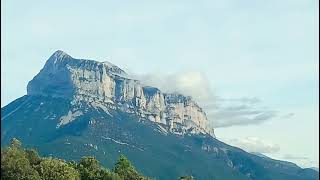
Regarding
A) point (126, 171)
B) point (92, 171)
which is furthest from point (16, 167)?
point (126, 171)

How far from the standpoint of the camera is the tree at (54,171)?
8862 centimetres

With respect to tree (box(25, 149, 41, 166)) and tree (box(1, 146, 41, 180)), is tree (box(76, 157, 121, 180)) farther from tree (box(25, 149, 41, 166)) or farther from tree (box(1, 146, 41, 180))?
tree (box(1, 146, 41, 180))

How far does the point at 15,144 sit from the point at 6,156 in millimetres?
14179

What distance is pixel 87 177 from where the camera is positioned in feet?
328

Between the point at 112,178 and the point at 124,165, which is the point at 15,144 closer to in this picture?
the point at 112,178

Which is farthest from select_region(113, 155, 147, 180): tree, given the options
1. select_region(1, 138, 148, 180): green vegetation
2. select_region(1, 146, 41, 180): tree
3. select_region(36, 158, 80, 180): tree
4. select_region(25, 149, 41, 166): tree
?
select_region(1, 146, 41, 180): tree

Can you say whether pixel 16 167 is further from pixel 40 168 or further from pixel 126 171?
pixel 126 171

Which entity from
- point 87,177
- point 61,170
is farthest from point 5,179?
point 87,177

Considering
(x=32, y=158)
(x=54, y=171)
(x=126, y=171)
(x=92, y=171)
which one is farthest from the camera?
(x=126, y=171)

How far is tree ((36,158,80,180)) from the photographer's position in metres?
88.6

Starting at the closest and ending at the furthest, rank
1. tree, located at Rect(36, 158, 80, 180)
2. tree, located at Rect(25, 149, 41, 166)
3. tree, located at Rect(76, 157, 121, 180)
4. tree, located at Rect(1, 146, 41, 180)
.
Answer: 1. tree, located at Rect(1, 146, 41, 180)
2. tree, located at Rect(36, 158, 80, 180)
3. tree, located at Rect(25, 149, 41, 166)
4. tree, located at Rect(76, 157, 121, 180)

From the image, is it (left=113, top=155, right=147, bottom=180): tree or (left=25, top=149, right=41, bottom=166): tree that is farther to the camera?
(left=113, top=155, right=147, bottom=180): tree

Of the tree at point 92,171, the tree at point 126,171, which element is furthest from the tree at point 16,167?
the tree at point 126,171

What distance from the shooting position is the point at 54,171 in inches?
3521
